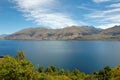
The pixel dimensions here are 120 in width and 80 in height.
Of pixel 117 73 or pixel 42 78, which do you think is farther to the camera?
pixel 42 78

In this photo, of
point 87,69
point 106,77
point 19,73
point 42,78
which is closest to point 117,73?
point 42,78

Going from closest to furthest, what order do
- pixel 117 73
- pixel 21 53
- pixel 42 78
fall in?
1. pixel 117 73
2. pixel 42 78
3. pixel 21 53

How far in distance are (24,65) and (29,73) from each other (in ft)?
12.2

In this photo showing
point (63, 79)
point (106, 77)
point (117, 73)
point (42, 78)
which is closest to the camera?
point (117, 73)

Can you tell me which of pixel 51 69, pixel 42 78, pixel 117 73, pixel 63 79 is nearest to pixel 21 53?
pixel 51 69

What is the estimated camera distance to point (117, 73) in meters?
60.4

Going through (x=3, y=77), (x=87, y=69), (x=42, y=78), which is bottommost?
(x=87, y=69)

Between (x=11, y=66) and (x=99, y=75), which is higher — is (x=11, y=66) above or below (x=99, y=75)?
above

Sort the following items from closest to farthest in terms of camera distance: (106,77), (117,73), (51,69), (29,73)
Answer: (29,73) → (117,73) → (106,77) → (51,69)

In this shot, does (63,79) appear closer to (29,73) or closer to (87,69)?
(29,73)

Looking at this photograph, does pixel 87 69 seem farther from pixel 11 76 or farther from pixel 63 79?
pixel 11 76

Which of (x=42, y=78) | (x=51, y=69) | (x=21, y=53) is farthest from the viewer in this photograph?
(x=21, y=53)

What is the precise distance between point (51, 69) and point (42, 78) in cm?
5407

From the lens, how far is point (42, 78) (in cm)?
6881
